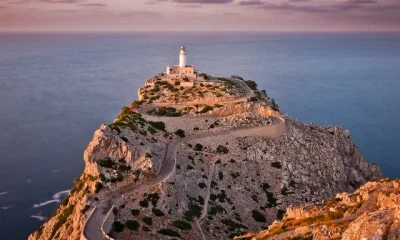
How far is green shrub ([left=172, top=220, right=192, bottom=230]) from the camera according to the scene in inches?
1340

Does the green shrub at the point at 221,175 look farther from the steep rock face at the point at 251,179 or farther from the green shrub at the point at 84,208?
the green shrub at the point at 84,208

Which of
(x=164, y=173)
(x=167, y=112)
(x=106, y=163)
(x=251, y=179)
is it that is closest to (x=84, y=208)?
(x=106, y=163)

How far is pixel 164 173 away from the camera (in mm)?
40562

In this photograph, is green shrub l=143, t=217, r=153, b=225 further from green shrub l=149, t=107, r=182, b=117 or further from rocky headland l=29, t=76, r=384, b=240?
green shrub l=149, t=107, r=182, b=117

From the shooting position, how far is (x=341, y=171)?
176ft

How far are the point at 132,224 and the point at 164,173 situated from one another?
29.6 feet

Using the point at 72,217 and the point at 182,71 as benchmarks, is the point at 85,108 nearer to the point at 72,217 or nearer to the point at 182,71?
the point at 182,71

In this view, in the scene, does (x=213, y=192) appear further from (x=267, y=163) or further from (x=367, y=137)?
(x=367, y=137)

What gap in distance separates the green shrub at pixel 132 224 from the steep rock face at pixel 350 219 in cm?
936

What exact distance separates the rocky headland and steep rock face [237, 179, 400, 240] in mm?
758

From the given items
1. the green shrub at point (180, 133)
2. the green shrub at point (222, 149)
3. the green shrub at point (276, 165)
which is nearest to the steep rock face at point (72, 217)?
the green shrub at point (180, 133)

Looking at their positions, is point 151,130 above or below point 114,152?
above

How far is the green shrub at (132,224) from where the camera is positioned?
104 feet

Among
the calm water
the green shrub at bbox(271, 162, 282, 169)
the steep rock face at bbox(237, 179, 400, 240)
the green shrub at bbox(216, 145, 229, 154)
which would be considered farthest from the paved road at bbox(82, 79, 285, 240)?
the calm water
